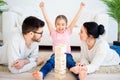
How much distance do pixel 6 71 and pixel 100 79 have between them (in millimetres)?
915

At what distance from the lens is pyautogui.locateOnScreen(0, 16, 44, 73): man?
7.22 ft

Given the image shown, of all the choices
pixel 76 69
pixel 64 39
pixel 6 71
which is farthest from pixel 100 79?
pixel 6 71

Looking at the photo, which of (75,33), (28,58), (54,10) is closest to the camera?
(28,58)

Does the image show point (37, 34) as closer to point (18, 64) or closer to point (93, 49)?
point (18, 64)

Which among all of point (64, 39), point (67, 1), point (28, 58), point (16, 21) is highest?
point (67, 1)

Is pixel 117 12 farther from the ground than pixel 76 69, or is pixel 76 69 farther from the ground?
pixel 117 12

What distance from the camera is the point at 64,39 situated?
266 cm

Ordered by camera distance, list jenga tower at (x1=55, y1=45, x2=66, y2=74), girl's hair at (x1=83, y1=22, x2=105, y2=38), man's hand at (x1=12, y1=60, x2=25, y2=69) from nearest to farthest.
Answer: jenga tower at (x1=55, y1=45, x2=66, y2=74) → man's hand at (x1=12, y1=60, x2=25, y2=69) → girl's hair at (x1=83, y1=22, x2=105, y2=38)

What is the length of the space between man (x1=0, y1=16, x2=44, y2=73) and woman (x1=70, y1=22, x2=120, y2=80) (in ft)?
1.52

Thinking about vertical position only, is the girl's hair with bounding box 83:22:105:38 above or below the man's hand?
above

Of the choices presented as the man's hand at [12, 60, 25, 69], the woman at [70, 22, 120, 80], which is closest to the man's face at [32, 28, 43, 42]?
the man's hand at [12, 60, 25, 69]

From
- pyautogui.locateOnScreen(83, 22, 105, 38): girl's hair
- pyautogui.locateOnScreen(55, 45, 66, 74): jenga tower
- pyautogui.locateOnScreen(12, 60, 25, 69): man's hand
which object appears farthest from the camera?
pyautogui.locateOnScreen(83, 22, 105, 38): girl's hair

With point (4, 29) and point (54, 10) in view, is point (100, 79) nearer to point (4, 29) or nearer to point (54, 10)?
point (4, 29)

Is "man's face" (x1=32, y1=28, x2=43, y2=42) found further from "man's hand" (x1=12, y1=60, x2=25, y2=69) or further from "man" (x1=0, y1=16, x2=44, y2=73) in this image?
"man's hand" (x1=12, y1=60, x2=25, y2=69)
